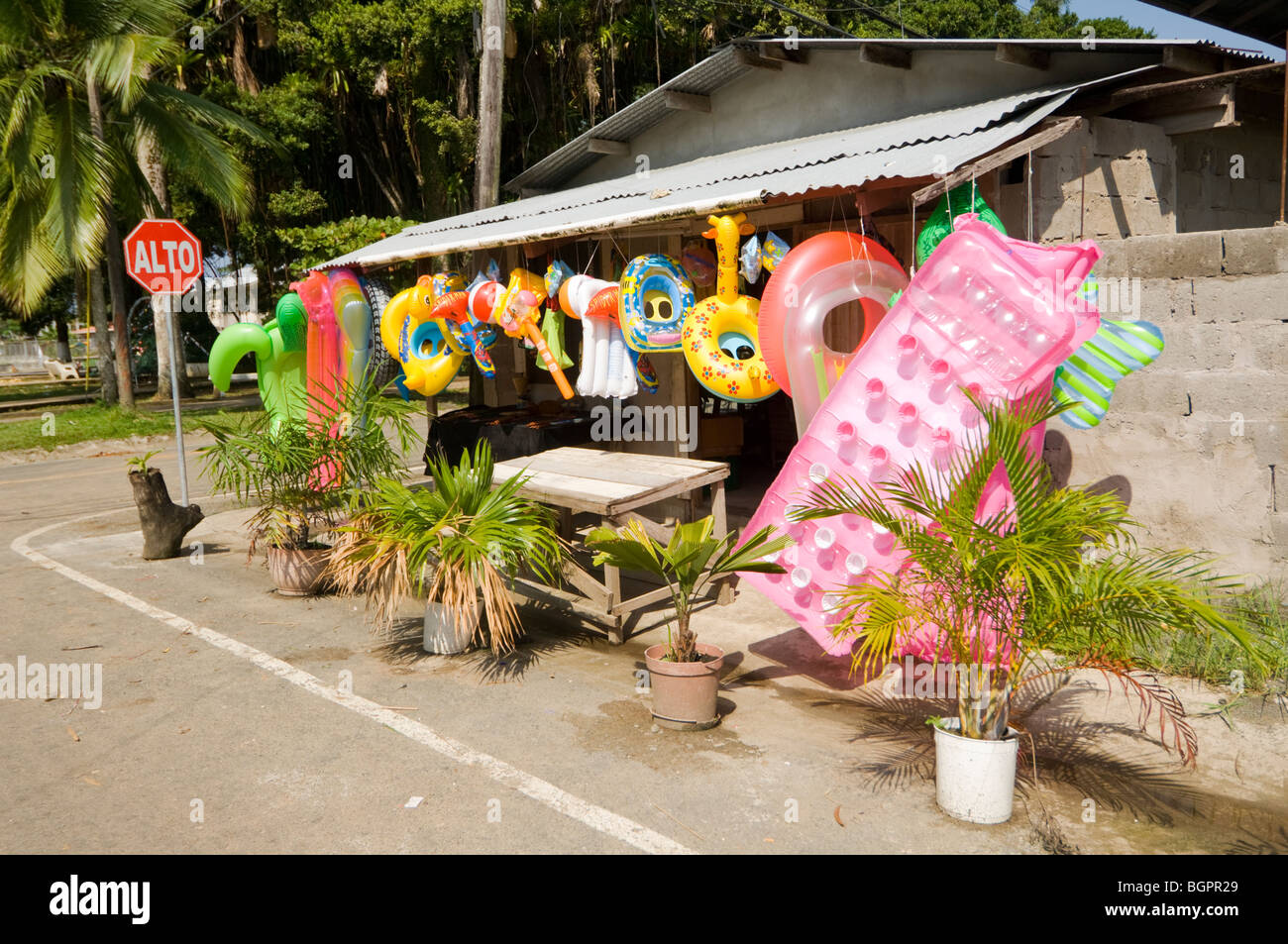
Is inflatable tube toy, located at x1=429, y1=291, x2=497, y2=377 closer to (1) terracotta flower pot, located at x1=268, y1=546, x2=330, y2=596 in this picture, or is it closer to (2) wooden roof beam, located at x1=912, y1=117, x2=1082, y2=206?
(1) terracotta flower pot, located at x1=268, y1=546, x2=330, y2=596

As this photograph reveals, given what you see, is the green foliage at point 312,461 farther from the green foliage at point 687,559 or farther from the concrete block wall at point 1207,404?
the concrete block wall at point 1207,404

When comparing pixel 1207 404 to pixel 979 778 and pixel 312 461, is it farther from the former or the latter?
pixel 312 461

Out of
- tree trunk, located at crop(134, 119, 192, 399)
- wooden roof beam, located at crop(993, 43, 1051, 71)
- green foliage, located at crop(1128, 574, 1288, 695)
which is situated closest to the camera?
green foliage, located at crop(1128, 574, 1288, 695)

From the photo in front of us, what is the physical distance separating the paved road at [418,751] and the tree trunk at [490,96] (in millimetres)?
6193

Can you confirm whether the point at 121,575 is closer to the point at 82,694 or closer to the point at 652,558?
the point at 82,694

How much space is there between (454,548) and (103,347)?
19.4 m

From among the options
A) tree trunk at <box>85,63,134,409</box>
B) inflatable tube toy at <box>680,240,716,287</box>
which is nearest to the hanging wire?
inflatable tube toy at <box>680,240,716,287</box>

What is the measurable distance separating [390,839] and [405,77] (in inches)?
793

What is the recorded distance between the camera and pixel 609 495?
6.89m

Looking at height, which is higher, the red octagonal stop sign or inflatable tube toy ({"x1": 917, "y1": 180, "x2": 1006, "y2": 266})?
the red octagonal stop sign

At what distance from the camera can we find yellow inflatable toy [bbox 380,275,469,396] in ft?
32.4

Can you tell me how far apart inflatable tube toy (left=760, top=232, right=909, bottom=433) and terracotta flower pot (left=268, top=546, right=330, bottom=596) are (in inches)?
172

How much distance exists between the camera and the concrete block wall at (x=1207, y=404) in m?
5.87

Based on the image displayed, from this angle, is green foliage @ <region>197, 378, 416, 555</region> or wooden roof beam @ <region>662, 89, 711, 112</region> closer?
green foliage @ <region>197, 378, 416, 555</region>
